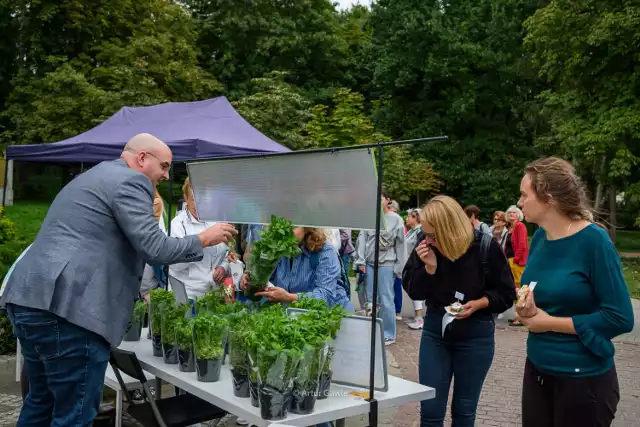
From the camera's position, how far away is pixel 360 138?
22.8 metres

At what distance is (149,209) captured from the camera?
123 inches

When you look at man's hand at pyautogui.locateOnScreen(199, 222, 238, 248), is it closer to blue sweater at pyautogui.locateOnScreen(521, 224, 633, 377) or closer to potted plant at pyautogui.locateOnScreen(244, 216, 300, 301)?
potted plant at pyautogui.locateOnScreen(244, 216, 300, 301)

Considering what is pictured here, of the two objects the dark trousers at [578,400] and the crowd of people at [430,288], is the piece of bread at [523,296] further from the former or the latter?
the dark trousers at [578,400]

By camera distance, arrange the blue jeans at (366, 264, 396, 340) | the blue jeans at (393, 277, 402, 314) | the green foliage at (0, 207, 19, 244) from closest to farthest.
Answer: the green foliage at (0, 207, 19, 244)
the blue jeans at (366, 264, 396, 340)
the blue jeans at (393, 277, 402, 314)

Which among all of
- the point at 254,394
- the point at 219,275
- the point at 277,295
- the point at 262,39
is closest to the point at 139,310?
the point at 219,275

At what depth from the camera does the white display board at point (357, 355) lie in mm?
2930

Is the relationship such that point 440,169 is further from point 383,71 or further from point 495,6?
point 495,6

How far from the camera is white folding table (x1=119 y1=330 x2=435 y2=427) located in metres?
2.63

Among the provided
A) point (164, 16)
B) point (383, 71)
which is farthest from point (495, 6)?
point (164, 16)

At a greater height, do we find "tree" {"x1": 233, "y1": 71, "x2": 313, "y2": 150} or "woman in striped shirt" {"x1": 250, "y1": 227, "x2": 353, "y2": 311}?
"tree" {"x1": 233, "y1": 71, "x2": 313, "y2": 150}

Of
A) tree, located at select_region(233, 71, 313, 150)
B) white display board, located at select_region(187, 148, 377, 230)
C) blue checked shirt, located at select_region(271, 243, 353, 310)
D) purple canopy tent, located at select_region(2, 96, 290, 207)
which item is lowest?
blue checked shirt, located at select_region(271, 243, 353, 310)

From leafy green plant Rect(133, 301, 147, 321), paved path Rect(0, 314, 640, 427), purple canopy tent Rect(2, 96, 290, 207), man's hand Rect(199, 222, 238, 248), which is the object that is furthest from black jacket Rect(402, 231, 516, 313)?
purple canopy tent Rect(2, 96, 290, 207)

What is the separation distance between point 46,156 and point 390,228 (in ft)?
15.1

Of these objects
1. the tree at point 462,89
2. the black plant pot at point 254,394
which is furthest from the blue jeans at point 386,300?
the tree at point 462,89
